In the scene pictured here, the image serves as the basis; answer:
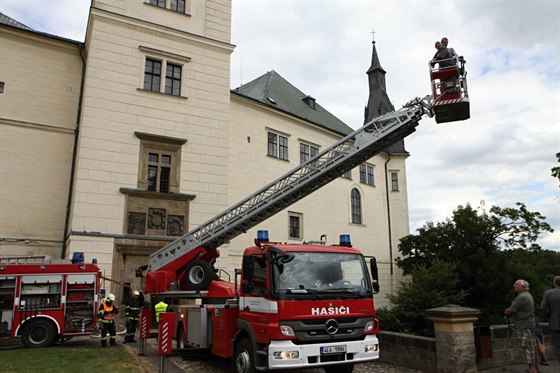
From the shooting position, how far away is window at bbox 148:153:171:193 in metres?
17.3

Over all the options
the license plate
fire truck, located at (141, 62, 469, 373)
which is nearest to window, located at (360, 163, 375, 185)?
fire truck, located at (141, 62, 469, 373)

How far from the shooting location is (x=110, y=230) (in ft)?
52.2

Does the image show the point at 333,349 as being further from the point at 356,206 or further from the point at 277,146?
the point at 356,206

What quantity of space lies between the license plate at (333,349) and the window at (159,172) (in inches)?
478

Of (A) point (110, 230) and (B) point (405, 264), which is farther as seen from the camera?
(B) point (405, 264)

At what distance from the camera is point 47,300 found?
465 inches

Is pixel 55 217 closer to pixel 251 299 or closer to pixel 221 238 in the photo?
pixel 221 238

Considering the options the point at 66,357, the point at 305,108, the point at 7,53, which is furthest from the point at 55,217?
the point at 305,108

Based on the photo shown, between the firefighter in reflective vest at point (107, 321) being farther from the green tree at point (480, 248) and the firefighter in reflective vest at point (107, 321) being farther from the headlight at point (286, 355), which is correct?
the green tree at point (480, 248)

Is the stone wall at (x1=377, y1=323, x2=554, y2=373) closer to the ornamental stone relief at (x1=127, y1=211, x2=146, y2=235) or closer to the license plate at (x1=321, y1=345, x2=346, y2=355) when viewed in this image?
the license plate at (x1=321, y1=345, x2=346, y2=355)

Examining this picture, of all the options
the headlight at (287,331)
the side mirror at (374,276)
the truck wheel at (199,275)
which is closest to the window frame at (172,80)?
the truck wheel at (199,275)

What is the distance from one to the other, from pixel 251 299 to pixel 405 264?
25571 millimetres

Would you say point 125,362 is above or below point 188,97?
below

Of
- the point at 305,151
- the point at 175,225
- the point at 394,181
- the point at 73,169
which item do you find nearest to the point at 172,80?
the point at 73,169
